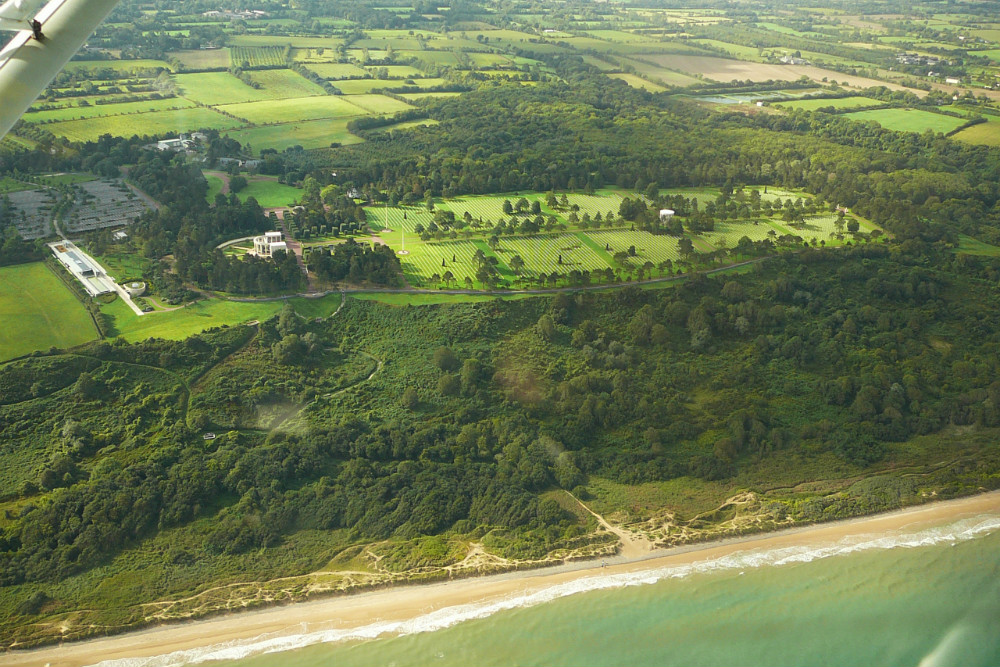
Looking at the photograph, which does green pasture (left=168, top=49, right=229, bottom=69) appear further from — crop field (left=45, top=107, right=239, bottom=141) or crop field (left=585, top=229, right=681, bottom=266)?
crop field (left=585, top=229, right=681, bottom=266)

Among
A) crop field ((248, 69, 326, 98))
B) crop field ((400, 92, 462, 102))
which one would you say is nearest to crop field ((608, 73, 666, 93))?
crop field ((400, 92, 462, 102))

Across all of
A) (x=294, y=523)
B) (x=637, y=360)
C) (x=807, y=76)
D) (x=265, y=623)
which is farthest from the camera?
(x=807, y=76)

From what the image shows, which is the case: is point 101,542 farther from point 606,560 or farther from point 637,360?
point 637,360

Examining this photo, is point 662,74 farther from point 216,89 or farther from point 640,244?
point 640,244

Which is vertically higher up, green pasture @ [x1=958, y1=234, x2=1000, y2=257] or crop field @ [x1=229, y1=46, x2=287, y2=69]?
crop field @ [x1=229, y1=46, x2=287, y2=69]

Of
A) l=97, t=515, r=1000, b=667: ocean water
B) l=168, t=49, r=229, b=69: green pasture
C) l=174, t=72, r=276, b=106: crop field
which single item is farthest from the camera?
l=168, t=49, r=229, b=69: green pasture

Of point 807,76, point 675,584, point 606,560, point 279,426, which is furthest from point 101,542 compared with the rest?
point 807,76

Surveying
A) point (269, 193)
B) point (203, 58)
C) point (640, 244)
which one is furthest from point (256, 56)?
point (640, 244)
